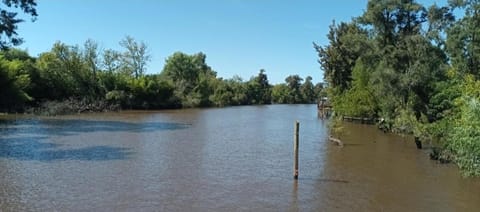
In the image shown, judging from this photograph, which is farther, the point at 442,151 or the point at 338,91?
the point at 338,91

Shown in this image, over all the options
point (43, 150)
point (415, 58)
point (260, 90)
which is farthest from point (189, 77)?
point (43, 150)

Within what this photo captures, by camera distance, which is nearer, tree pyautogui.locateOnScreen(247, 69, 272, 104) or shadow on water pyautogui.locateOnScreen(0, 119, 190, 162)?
shadow on water pyautogui.locateOnScreen(0, 119, 190, 162)

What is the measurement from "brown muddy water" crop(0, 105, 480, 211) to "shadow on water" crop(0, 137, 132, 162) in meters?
0.04

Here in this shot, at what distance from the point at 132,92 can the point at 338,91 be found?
3263 centimetres

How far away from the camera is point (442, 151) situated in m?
21.9

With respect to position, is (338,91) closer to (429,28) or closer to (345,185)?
(429,28)

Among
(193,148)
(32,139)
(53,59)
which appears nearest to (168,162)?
(193,148)

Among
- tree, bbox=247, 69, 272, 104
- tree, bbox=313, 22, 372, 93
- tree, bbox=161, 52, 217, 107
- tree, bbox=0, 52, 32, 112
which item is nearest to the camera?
tree, bbox=0, 52, 32, 112

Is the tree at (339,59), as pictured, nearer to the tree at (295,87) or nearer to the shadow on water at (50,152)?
A: the shadow on water at (50,152)

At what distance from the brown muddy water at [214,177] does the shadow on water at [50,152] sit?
1.8 inches

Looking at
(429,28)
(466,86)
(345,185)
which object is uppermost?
(429,28)

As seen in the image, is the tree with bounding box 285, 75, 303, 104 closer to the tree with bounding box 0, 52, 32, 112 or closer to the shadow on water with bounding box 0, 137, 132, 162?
the tree with bounding box 0, 52, 32, 112

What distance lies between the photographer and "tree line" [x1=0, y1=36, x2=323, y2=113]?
5041 centimetres

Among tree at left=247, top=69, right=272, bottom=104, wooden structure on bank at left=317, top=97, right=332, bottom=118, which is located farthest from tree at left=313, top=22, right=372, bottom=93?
tree at left=247, top=69, right=272, bottom=104
